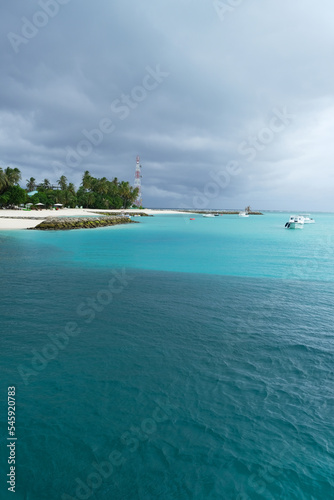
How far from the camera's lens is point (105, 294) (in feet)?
56.7

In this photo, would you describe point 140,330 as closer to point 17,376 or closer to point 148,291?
point 17,376

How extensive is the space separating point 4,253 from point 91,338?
25.0 m

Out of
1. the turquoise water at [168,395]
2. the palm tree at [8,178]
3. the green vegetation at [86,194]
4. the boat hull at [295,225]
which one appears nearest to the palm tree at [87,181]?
the green vegetation at [86,194]

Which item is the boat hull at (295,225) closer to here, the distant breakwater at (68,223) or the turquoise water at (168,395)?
the distant breakwater at (68,223)

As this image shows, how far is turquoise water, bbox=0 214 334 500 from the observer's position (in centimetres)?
566

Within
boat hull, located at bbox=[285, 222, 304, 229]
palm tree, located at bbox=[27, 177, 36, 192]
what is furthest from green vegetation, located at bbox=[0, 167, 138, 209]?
boat hull, located at bbox=[285, 222, 304, 229]

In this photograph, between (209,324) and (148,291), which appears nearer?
(209,324)

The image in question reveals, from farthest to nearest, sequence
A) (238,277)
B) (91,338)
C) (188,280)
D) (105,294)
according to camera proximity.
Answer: (238,277), (188,280), (105,294), (91,338)

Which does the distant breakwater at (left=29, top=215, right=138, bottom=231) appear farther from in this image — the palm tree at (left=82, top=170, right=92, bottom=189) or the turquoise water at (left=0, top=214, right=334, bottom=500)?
the palm tree at (left=82, top=170, right=92, bottom=189)

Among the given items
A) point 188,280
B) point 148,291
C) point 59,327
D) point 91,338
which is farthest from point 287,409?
point 188,280

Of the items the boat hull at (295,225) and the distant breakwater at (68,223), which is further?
the boat hull at (295,225)

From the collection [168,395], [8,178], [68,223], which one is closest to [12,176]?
[8,178]

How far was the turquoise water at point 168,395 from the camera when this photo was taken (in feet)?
18.6

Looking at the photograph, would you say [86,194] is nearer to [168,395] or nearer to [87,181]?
[87,181]
